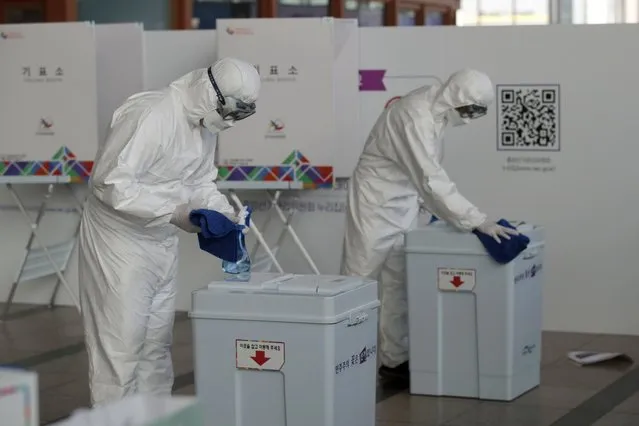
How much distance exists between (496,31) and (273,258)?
179cm

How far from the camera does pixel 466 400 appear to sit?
5293 mm

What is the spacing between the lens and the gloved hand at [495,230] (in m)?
5.06

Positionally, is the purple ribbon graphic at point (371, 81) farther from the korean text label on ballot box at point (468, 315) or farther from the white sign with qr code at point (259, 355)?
the white sign with qr code at point (259, 355)

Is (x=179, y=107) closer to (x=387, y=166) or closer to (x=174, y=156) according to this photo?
(x=174, y=156)

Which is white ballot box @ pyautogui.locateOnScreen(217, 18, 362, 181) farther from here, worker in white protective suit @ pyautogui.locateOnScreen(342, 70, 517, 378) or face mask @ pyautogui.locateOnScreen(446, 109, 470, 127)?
face mask @ pyautogui.locateOnScreen(446, 109, 470, 127)

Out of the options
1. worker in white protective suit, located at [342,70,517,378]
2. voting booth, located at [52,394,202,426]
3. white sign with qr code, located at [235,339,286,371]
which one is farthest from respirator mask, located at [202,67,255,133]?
voting booth, located at [52,394,202,426]

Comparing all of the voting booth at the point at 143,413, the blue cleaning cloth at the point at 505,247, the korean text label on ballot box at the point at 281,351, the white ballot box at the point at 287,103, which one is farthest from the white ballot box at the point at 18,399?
the white ballot box at the point at 287,103

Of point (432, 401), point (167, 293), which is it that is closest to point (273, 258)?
point (432, 401)

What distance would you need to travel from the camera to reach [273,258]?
6.93 meters

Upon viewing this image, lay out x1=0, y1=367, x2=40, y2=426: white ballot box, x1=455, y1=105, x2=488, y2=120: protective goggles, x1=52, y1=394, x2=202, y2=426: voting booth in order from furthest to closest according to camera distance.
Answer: x1=455, y1=105, x2=488, y2=120: protective goggles, x1=52, y1=394, x2=202, y2=426: voting booth, x1=0, y1=367, x2=40, y2=426: white ballot box

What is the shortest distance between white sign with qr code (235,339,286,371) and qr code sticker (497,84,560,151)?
11.1 feet

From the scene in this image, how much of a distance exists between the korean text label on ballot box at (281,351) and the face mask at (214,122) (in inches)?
23.9

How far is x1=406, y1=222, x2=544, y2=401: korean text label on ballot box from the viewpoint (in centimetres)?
517

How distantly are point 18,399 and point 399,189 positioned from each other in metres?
3.66
